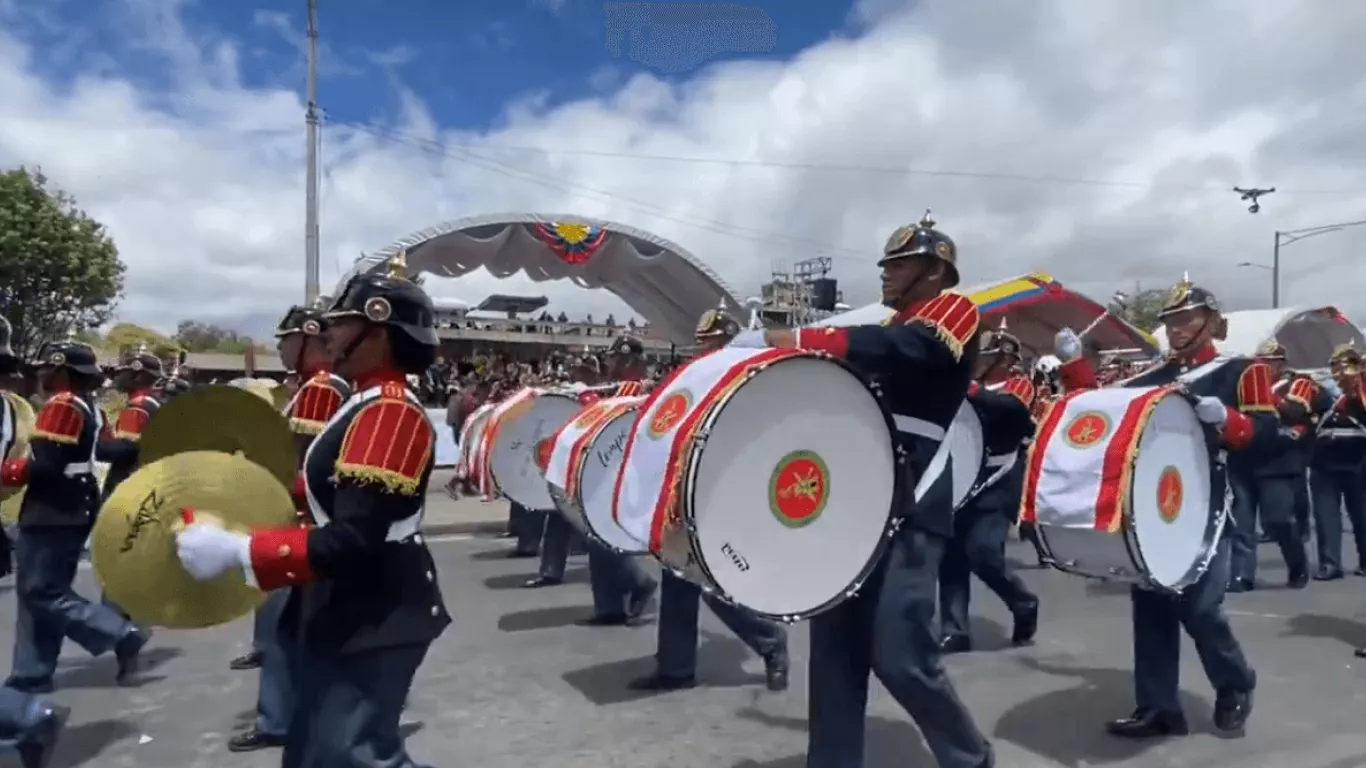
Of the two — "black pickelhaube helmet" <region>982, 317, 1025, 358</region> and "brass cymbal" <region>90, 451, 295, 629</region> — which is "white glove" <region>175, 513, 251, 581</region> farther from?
"black pickelhaube helmet" <region>982, 317, 1025, 358</region>

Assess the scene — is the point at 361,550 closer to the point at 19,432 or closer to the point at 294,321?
the point at 294,321

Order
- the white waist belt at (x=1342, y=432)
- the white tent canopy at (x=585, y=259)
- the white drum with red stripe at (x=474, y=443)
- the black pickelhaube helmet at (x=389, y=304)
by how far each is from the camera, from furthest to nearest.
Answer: the white tent canopy at (x=585, y=259) → the white waist belt at (x=1342, y=432) → the white drum with red stripe at (x=474, y=443) → the black pickelhaube helmet at (x=389, y=304)

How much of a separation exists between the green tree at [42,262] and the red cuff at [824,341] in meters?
27.9

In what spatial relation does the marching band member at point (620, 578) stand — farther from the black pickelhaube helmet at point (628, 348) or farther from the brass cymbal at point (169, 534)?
the brass cymbal at point (169, 534)

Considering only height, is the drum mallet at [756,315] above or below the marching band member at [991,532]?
above

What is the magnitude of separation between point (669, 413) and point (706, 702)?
9.40ft

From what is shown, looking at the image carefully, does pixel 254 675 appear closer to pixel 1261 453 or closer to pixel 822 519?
pixel 822 519

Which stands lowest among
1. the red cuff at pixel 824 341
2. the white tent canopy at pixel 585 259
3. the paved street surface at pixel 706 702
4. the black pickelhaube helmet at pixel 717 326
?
the paved street surface at pixel 706 702

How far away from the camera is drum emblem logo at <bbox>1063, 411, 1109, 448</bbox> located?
4387 millimetres

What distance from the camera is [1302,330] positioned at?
2511cm

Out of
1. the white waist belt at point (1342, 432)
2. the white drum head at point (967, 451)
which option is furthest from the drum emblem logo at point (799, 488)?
the white waist belt at point (1342, 432)

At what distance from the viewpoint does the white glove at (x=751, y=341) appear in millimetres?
3406

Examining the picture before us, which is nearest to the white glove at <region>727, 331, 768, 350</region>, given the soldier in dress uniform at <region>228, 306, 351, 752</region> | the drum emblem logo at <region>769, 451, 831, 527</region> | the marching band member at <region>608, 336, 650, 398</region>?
the drum emblem logo at <region>769, 451, 831, 527</region>

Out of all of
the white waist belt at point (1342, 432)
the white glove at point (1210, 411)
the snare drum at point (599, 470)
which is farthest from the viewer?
the white waist belt at point (1342, 432)
